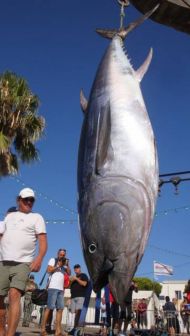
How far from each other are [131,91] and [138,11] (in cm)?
169

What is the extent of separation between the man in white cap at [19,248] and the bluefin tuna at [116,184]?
1465 mm

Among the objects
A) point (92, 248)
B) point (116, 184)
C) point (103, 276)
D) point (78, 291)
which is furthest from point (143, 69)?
point (78, 291)

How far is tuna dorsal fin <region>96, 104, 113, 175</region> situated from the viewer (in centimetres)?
224

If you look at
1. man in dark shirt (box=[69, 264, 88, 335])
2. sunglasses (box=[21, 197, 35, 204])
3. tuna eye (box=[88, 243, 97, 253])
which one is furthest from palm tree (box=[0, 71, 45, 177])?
tuna eye (box=[88, 243, 97, 253])

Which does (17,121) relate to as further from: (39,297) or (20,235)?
(20,235)

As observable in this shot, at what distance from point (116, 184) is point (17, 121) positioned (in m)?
9.83

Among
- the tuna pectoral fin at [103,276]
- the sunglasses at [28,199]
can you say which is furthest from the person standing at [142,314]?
the tuna pectoral fin at [103,276]

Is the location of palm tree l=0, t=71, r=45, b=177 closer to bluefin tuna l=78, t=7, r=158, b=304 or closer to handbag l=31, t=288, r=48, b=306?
handbag l=31, t=288, r=48, b=306

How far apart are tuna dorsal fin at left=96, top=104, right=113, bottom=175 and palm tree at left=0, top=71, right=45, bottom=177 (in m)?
8.65

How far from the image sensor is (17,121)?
1162cm

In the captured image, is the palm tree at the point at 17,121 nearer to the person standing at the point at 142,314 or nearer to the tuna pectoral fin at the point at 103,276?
the person standing at the point at 142,314

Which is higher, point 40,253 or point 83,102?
point 83,102

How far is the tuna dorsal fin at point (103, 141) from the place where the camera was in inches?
88.1

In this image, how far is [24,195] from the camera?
3830mm
